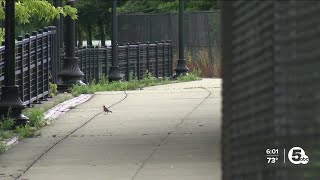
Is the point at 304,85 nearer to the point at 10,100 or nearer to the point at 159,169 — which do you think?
the point at 159,169

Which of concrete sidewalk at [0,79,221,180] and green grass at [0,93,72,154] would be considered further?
green grass at [0,93,72,154]

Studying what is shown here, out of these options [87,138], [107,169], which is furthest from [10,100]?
[107,169]

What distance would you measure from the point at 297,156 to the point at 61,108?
45.9ft

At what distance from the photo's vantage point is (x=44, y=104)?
16797mm

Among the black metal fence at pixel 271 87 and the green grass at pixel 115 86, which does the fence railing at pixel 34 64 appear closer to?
the green grass at pixel 115 86

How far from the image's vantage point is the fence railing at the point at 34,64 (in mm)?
15484

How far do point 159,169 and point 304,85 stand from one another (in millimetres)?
6654

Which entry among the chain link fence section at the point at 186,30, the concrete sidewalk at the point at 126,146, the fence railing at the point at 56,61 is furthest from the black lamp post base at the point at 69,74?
the chain link fence section at the point at 186,30

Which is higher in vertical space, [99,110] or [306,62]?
[306,62]

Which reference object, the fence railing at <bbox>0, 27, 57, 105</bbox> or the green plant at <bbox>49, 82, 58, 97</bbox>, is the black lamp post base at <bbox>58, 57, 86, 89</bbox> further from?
the green plant at <bbox>49, 82, 58, 97</bbox>

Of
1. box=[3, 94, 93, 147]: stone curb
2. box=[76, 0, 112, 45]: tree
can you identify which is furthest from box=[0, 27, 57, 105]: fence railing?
box=[76, 0, 112, 45]: tree

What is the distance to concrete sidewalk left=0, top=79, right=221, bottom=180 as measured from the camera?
8.27 meters

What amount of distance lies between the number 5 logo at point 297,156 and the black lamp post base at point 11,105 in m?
10.6

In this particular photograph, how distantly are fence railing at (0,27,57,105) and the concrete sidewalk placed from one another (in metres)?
1.09
